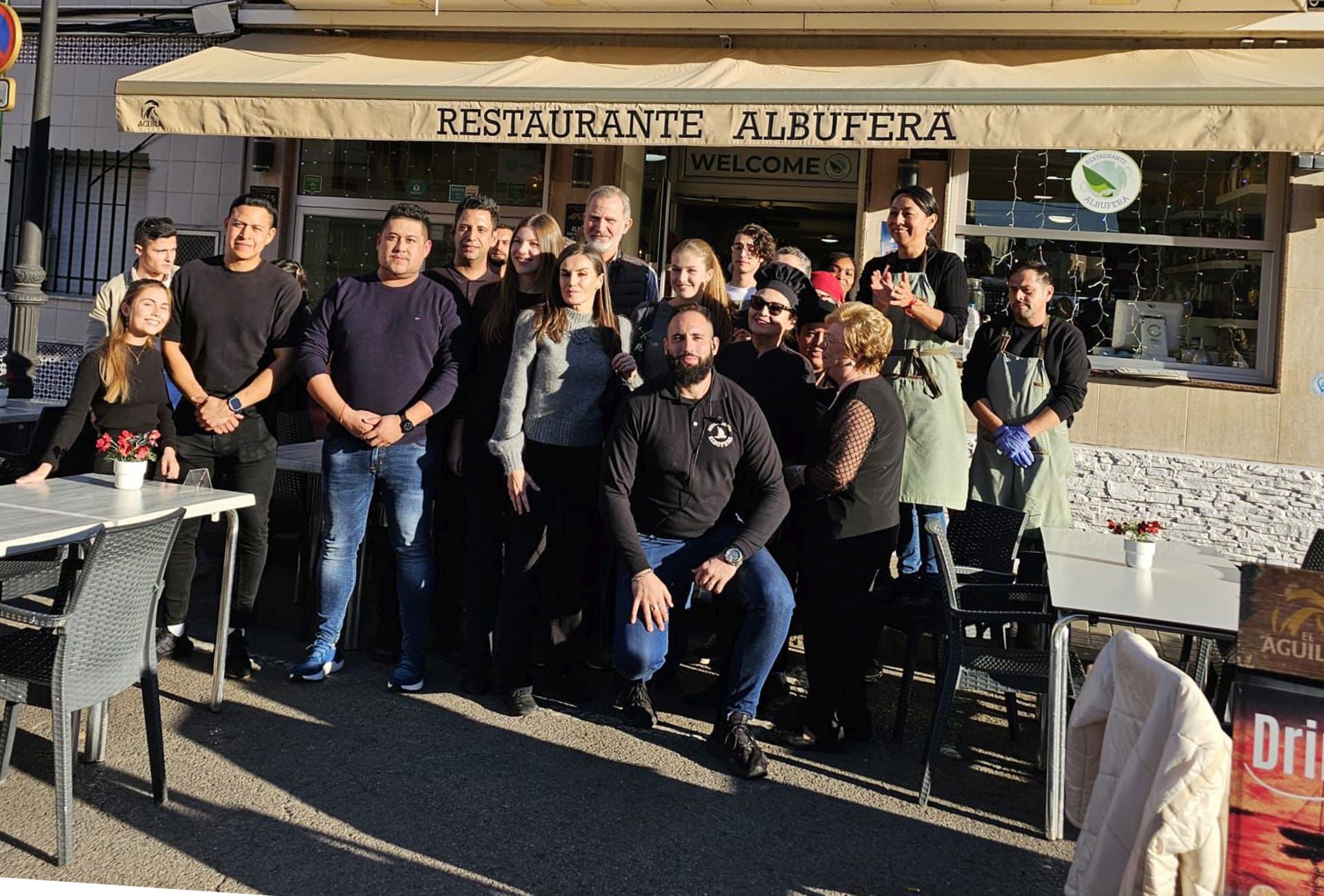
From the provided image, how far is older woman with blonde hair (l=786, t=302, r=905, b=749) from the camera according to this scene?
4.73 metres

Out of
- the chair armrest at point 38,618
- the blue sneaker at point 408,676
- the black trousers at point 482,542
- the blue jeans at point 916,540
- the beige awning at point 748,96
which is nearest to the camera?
the chair armrest at point 38,618

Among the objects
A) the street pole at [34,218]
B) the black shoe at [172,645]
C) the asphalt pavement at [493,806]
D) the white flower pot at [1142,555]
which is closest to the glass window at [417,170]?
the street pole at [34,218]

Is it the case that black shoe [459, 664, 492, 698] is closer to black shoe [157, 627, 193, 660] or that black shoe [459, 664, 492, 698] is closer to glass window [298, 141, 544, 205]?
black shoe [157, 627, 193, 660]

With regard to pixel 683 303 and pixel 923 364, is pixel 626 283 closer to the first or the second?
pixel 683 303

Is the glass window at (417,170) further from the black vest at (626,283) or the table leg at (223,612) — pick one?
the table leg at (223,612)

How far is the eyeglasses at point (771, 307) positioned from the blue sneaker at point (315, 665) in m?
2.42

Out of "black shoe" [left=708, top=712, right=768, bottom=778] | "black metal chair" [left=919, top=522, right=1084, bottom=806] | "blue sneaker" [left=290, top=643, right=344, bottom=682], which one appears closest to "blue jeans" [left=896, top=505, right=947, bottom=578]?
"black metal chair" [left=919, top=522, right=1084, bottom=806]

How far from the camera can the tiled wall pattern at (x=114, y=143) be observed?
34.9ft

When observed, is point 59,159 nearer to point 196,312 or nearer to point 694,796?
point 196,312

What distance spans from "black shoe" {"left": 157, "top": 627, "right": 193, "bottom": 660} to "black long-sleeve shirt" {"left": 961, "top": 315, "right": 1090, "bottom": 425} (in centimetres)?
403

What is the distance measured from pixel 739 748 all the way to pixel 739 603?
2.03 feet

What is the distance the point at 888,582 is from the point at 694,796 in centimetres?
155

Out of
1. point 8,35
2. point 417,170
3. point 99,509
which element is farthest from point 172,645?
point 417,170

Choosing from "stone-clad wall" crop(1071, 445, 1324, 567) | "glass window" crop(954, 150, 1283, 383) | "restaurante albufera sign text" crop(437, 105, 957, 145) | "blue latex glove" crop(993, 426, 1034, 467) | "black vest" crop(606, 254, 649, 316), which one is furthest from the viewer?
"glass window" crop(954, 150, 1283, 383)
